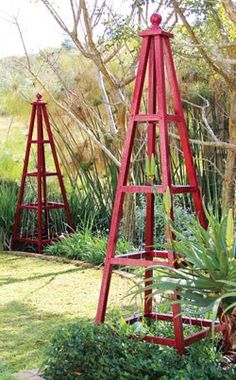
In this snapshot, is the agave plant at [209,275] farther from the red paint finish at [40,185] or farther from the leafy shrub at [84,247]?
the red paint finish at [40,185]

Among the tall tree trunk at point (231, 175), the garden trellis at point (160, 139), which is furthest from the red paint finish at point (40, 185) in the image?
the garden trellis at point (160, 139)

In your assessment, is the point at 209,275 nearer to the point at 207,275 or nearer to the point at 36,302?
the point at 207,275

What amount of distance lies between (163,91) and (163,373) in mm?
1423

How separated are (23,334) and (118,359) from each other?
1603 mm

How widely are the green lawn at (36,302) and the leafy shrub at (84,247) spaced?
0.22 m

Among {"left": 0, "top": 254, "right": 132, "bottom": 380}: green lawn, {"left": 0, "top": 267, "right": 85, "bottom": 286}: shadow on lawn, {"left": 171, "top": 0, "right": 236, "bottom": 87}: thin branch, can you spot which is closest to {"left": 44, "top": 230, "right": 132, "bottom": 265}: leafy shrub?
{"left": 0, "top": 254, "right": 132, "bottom": 380}: green lawn

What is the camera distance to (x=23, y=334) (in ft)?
15.5

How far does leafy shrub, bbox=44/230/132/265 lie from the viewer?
717 cm

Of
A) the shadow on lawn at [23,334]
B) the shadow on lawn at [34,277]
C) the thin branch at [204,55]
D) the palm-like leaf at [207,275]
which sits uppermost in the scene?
the thin branch at [204,55]

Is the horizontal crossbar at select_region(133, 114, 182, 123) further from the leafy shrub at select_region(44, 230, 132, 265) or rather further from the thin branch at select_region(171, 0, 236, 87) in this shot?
the leafy shrub at select_region(44, 230, 132, 265)

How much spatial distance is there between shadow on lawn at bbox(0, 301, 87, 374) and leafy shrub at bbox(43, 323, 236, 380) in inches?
20.2

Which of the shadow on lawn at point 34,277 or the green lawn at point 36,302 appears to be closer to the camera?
the green lawn at point 36,302

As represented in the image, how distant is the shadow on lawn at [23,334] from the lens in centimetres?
407

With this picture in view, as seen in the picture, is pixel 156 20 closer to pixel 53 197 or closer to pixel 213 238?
pixel 213 238
